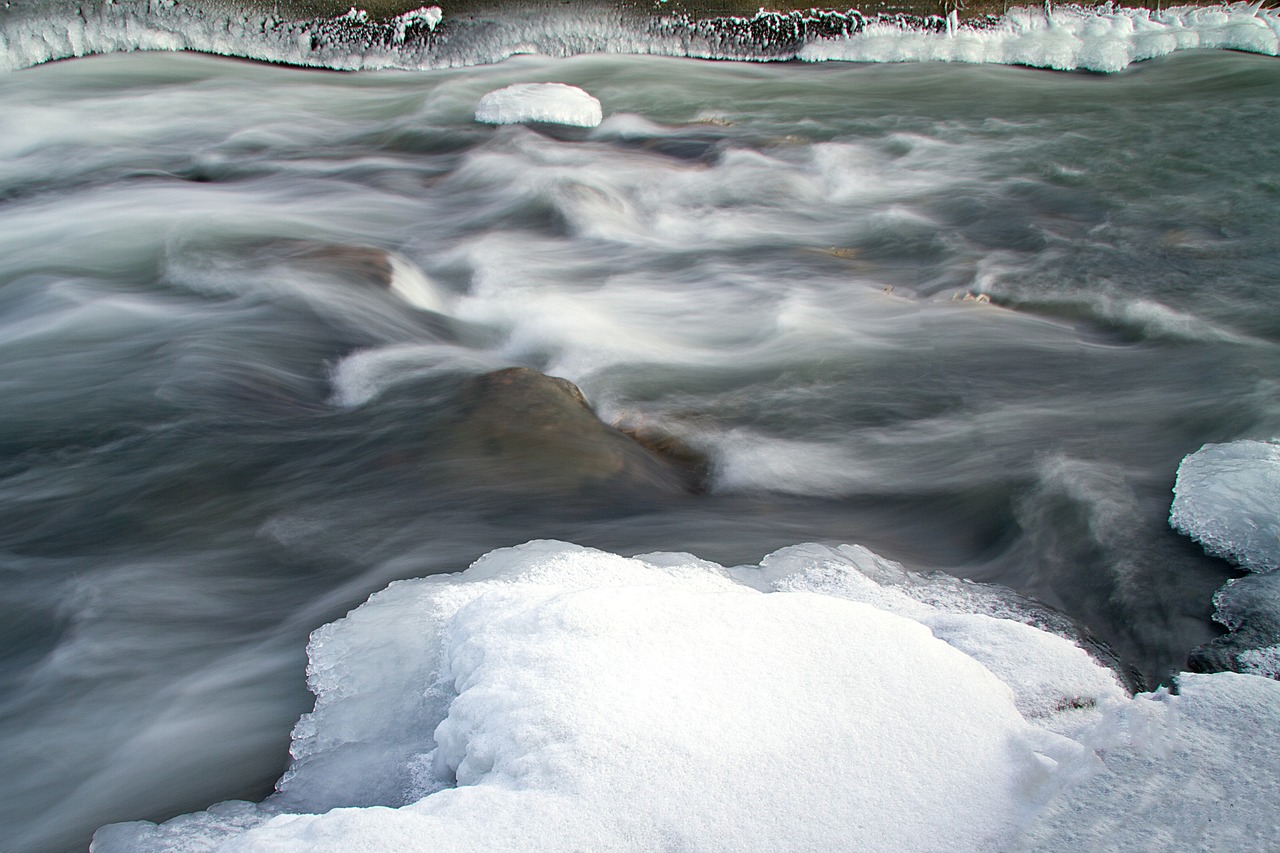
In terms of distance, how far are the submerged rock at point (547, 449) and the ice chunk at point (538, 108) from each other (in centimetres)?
416

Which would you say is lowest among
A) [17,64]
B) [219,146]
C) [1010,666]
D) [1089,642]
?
[1089,642]

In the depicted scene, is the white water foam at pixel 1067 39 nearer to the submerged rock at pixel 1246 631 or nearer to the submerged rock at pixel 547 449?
the submerged rock at pixel 547 449

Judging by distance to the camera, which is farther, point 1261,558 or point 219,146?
point 219,146

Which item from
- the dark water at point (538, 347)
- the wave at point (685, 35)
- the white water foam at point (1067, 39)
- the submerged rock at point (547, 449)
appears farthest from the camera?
the white water foam at point (1067, 39)

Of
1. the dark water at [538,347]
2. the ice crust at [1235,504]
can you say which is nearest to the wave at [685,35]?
the dark water at [538,347]

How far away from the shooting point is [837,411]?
357 cm

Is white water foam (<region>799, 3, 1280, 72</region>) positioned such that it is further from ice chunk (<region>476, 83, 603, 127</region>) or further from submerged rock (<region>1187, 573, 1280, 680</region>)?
submerged rock (<region>1187, 573, 1280, 680</region>)

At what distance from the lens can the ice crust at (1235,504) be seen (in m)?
2.40

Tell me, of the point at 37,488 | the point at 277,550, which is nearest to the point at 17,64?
the point at 37,488

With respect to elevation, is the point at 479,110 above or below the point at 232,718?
above

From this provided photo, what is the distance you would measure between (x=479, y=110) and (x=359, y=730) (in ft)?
19.1

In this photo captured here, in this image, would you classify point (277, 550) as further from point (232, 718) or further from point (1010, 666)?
point (1010, 666)

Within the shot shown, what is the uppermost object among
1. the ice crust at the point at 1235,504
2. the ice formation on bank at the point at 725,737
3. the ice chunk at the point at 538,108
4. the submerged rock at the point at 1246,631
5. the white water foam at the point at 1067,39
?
the white water foam at the point at 1067,39

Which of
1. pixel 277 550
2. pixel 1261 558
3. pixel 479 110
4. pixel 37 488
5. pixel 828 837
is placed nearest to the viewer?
pixel 828 837
